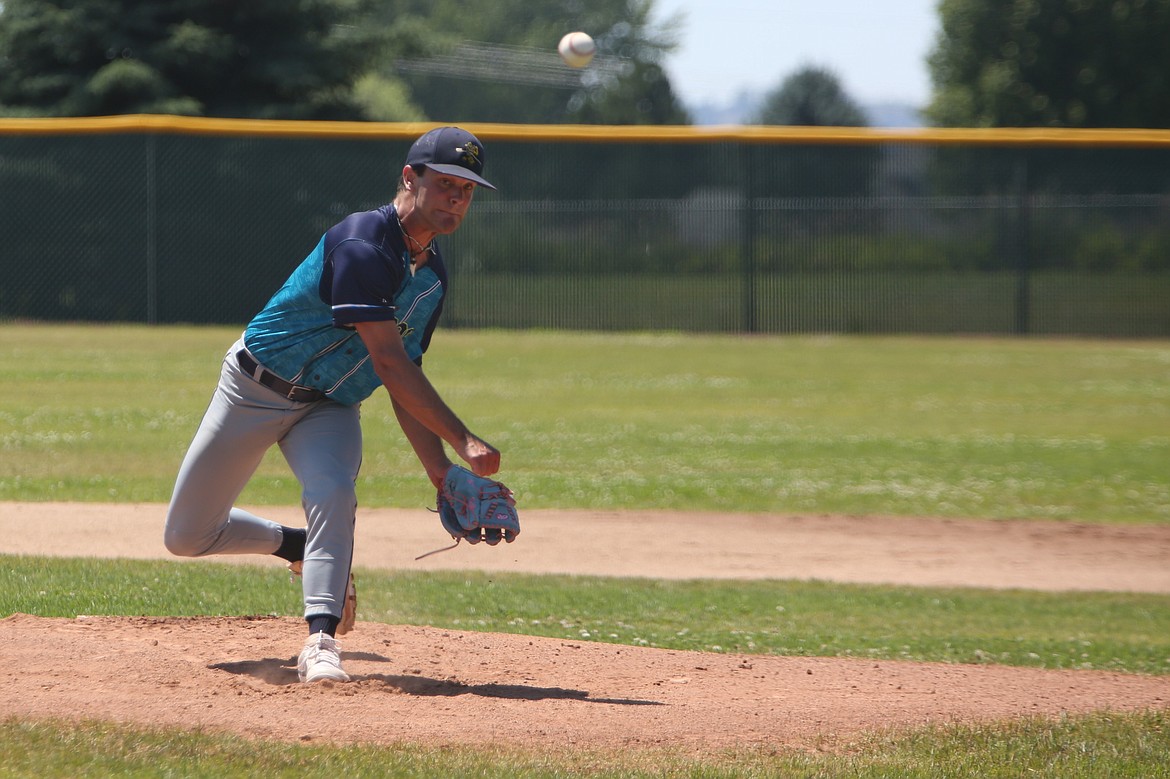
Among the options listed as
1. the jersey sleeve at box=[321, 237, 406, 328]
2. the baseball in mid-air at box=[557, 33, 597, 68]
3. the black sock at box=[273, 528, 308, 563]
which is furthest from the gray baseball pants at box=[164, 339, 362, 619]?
the baseball in mid-air at box=[557, 33, 597, 68]

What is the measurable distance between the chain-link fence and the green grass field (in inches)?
32.0

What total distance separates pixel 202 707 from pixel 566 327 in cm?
1980

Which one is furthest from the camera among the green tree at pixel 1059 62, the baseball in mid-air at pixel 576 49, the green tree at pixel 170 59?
the green tree at pixel 1059 62

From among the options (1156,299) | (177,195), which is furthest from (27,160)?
(1156,299)

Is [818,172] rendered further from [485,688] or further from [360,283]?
[360,283]

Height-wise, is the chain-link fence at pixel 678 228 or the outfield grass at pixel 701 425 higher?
the chain-link fence at pixel 678 228

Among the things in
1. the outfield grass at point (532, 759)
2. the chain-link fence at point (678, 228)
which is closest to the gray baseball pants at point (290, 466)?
the outfield grass at point (532, 759)

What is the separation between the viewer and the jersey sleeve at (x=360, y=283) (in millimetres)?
4270

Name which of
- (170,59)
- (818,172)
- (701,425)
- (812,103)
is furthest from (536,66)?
(701,425)

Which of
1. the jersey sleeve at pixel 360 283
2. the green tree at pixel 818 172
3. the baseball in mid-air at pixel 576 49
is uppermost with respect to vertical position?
the baseball in mid-air at pixel 576 49

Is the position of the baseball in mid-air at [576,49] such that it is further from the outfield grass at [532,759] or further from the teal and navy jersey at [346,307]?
the outfield grass at [532,759]

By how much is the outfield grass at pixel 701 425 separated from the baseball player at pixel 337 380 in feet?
16.8

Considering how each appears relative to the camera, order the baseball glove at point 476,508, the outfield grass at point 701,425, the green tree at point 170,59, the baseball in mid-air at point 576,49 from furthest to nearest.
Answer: the green tree at point 170,59 → the baseball in mid-air at point 576,49 → the outfield grass at point 701,425 → the baseball glove at point 476,508

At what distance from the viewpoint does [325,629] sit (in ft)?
14.9
